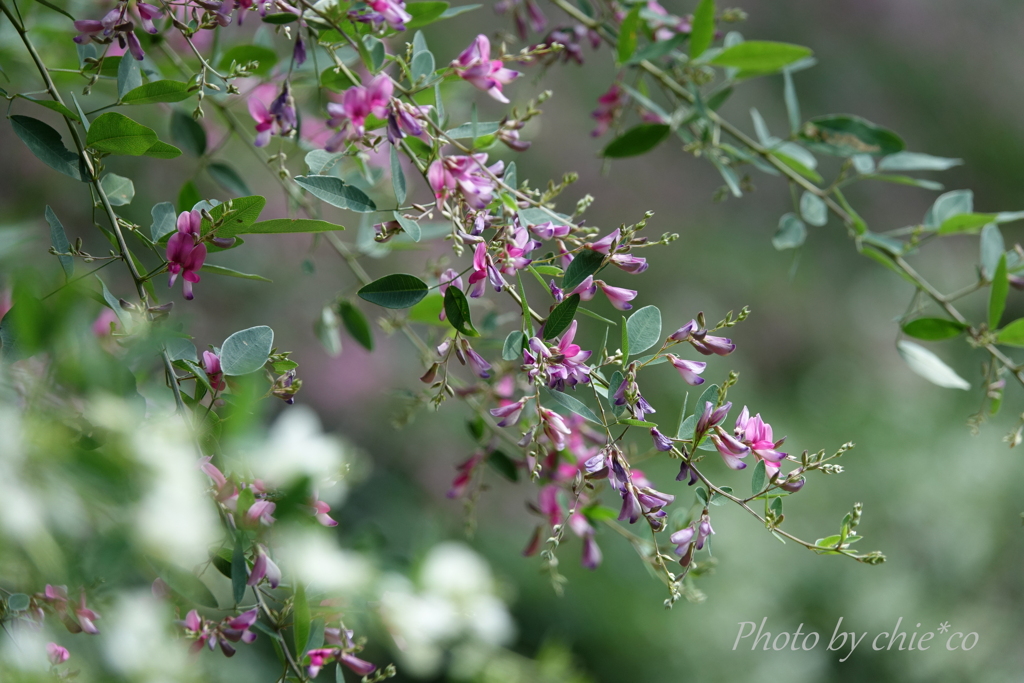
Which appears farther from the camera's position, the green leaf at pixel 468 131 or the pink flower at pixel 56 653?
the green leaf at pixel 468 131

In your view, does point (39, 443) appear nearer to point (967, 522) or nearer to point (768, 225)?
point (967, 522)

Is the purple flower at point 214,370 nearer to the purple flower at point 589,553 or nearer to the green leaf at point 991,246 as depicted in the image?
the purple flower at point 589,553

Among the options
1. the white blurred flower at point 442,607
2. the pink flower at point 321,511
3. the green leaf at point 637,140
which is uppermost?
the green leaf at point 637,140

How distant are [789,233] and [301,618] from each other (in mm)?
496

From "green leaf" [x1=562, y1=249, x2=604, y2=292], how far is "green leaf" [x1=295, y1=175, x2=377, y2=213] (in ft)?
0.38

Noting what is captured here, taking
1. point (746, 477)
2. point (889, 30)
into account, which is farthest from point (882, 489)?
point (889, 30)

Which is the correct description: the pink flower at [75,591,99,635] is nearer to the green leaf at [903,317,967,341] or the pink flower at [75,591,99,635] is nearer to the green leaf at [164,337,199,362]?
the green leaf at [164,337,199,362]

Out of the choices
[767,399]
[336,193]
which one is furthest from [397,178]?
[767,399]

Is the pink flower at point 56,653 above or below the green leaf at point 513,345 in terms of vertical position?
below

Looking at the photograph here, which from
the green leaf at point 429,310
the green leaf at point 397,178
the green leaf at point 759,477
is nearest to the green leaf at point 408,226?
the green leaf at point 397,178

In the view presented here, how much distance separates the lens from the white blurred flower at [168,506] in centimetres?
24

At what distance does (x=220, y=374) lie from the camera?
0.40m

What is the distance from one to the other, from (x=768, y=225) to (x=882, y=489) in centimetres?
162

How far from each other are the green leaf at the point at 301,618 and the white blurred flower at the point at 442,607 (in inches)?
9.1
